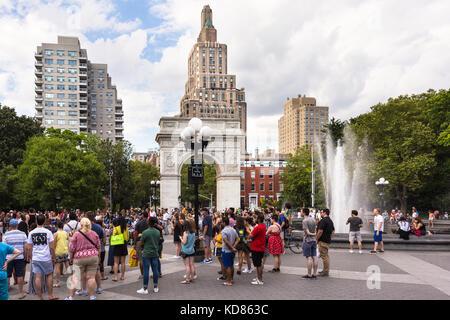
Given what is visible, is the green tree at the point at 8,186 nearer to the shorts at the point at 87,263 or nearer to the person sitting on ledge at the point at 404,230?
the shorts at the point at 87,263

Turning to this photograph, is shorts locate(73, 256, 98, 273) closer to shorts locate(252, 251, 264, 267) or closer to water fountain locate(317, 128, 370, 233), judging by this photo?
shorts locate(252, 251, 264, 267)

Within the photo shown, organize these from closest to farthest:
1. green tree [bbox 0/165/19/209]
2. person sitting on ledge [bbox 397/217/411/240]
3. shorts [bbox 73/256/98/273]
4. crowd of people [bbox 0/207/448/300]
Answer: shorts [bbox 73/256/98/273] → crowd of people [bbox 0/207/448/300] → person sitting on ledge [bbox 397/217/411/240] → green tree [bbox 0/165/19/209]

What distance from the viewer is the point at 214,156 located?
45812 mm

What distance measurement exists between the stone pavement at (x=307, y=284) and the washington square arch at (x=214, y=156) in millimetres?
32067

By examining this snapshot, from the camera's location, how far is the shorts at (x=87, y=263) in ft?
25.8

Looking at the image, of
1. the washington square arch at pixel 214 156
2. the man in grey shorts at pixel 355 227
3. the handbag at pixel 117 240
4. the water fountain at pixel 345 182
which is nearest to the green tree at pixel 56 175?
the washington square arch at pixel 214 156

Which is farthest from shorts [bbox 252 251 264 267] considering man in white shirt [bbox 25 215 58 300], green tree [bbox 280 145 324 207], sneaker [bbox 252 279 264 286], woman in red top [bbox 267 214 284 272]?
green tree [bbox 280 145 324 207]

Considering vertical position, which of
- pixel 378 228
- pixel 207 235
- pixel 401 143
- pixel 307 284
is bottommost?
pixel 307 284

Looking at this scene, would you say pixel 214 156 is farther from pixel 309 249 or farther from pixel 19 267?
pixel 19 267

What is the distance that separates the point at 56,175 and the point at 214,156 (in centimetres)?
1900

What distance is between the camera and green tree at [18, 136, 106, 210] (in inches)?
1302

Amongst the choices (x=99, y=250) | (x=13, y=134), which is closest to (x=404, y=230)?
(x=99, y=250)

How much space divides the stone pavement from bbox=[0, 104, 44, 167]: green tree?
34602mm

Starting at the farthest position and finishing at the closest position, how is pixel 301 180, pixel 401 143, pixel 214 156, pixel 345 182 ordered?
1. pixel 301 180
2. pixel 214 156
3. pixel 401 143
4. pixel 345 182
